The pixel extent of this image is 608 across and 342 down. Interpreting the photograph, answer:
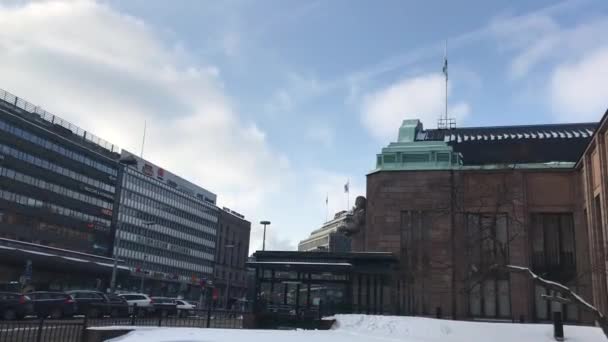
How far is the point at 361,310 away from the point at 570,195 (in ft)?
55.0

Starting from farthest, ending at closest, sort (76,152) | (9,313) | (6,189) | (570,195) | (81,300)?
(76,152), (6,189), (570,195), (81,300), (9,313)

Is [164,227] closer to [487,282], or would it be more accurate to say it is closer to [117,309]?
[117,309]

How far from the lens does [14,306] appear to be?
96.9 feet

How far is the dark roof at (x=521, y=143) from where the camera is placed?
144ft

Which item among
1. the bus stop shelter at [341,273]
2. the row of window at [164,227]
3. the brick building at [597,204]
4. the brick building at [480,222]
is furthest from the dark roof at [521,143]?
the row of window at [164,227]

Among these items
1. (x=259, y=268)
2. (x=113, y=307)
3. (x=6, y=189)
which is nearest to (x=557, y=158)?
(x=259, y=268)

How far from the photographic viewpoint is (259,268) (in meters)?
39.7

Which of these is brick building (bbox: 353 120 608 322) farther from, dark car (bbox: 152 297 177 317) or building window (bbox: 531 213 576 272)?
dark car (bbox: 152 297 177 317)

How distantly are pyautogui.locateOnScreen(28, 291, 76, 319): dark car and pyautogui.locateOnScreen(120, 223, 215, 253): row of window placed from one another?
3021 inches

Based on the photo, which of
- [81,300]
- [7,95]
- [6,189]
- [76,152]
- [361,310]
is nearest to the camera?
[81,300]

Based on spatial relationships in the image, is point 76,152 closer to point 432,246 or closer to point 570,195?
point 432,246

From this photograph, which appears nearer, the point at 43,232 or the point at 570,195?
the point at 570,195

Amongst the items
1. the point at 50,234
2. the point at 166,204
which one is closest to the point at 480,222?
the point at 50,234

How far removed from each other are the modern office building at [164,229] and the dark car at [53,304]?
2847 inches
